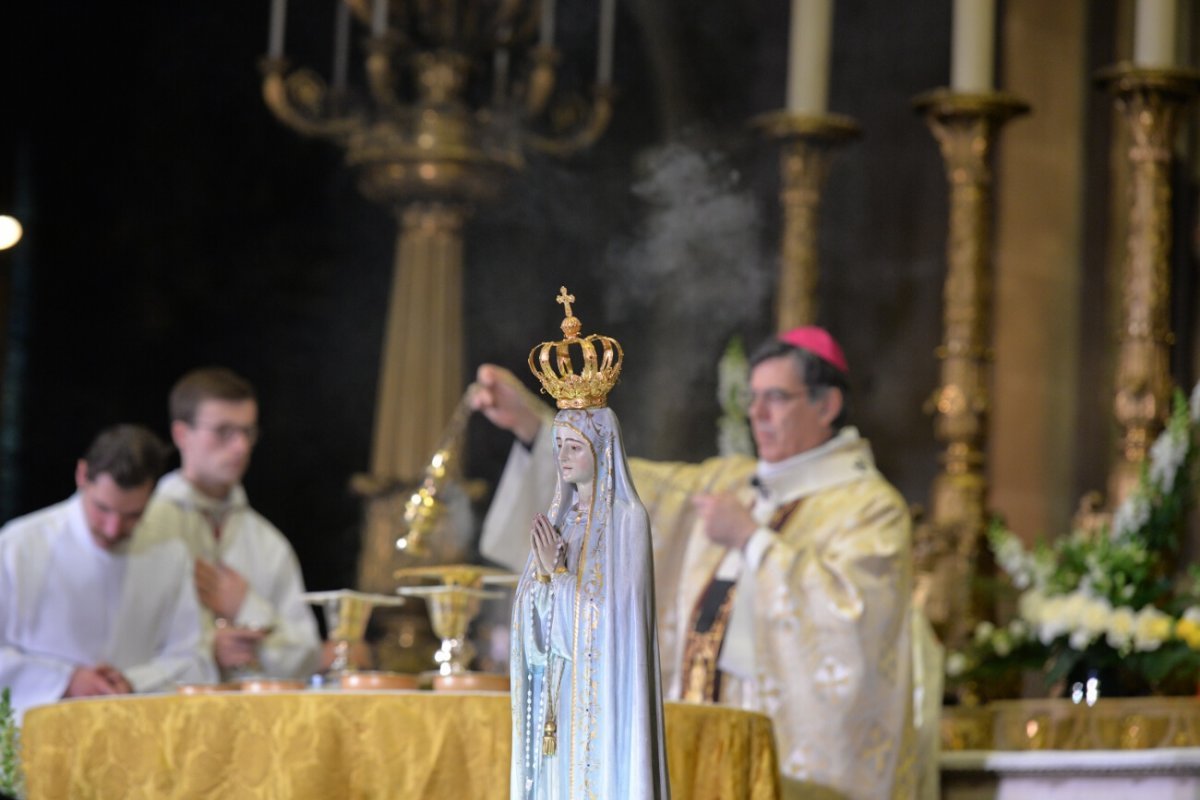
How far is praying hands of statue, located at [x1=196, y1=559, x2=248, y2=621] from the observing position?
6.71 metres

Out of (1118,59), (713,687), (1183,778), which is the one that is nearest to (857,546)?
(713,687)

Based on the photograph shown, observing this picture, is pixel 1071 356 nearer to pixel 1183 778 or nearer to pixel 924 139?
pixel 924 139

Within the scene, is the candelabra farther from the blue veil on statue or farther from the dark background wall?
the blue veil on statue

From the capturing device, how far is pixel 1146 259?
7.10 metres

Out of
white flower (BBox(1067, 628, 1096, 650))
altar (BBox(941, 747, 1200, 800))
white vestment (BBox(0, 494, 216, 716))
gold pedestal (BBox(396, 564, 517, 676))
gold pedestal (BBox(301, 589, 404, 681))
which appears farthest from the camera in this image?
white flower (BBox(1067, 628, 1096, 650))

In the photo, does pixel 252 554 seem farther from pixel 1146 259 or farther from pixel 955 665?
pixel 1146 259

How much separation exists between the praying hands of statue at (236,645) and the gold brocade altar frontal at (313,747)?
3.23 feet

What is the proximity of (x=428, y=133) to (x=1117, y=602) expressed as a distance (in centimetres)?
278

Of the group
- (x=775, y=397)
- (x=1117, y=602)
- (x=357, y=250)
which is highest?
(x=357, y=250)

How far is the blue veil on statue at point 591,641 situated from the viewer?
401 centimetres

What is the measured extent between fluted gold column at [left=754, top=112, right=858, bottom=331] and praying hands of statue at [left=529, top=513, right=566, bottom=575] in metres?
3.55

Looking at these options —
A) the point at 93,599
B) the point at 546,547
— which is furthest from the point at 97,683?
the point at 546,547

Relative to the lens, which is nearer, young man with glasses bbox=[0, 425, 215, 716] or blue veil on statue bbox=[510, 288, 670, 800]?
blue veil on statue bbox=[510, 288, 670, 800]

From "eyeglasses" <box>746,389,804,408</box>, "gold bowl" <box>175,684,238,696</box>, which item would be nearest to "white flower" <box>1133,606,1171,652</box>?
"eyeglasses" <box>746,389,804,408</box>
